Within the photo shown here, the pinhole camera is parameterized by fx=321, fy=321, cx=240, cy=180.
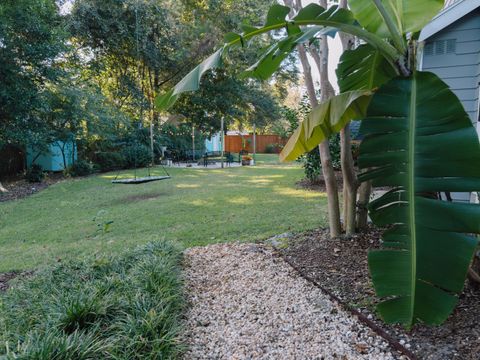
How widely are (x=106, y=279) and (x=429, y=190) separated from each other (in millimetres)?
2736

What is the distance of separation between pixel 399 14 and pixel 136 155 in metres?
15.5

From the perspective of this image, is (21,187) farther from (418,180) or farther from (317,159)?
(418,180)

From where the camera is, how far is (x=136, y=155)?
1616 cm

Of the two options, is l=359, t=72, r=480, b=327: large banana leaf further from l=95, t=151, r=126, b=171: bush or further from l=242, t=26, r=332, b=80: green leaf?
l=95, t=151, r=126, b=171: bush

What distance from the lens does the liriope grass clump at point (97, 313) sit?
6.46 feet

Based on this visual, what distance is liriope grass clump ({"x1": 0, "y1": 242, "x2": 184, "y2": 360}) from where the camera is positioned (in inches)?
77.5

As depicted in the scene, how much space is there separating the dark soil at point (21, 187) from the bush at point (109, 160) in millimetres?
2663

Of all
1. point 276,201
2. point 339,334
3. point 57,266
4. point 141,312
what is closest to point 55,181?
point 276,201

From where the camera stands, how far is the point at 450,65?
4.04 m

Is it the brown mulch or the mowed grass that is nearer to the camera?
the brown mulch

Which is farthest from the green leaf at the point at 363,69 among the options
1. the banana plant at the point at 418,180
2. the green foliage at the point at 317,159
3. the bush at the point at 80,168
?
the bush at the point at 80,168

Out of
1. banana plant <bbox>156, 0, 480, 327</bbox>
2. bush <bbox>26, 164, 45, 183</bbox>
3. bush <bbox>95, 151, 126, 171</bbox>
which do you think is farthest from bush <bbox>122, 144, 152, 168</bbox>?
banana plant <bbox>156, 0, 480, 327</bbox>

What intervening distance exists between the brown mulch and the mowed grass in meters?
A: 1.07

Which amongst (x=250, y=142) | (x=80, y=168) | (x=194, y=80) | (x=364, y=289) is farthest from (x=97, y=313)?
(x=250, y=142)
